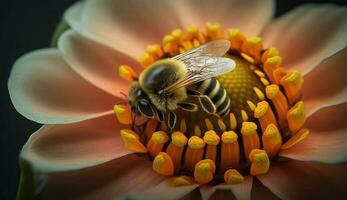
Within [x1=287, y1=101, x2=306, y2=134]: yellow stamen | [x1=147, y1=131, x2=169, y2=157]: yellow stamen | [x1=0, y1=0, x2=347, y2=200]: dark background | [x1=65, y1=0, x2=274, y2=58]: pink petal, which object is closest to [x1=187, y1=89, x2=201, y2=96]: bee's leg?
[x1=147, y1=131, x2=169, y2=157]: yellow stamen

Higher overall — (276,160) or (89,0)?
(89,0)

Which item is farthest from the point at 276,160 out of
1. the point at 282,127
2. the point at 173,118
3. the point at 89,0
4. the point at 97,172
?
the point at 89,0

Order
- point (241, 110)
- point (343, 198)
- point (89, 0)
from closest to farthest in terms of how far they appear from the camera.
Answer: point (343, 198) < point (241, 110) < point (89, 0)

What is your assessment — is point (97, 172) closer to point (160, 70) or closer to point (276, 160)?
point (160, 70)

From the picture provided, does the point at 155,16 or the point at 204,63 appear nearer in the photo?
the point at 204,63

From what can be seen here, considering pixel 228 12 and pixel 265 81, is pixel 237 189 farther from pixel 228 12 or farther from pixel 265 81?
pixel 228 12

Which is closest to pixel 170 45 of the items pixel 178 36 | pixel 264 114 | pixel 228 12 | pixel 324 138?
pixel 178 36

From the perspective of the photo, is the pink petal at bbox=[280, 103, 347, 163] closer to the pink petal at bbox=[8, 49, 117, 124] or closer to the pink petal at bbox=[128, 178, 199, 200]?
the pink petal at bbox=[128, 178, 199, 200]
